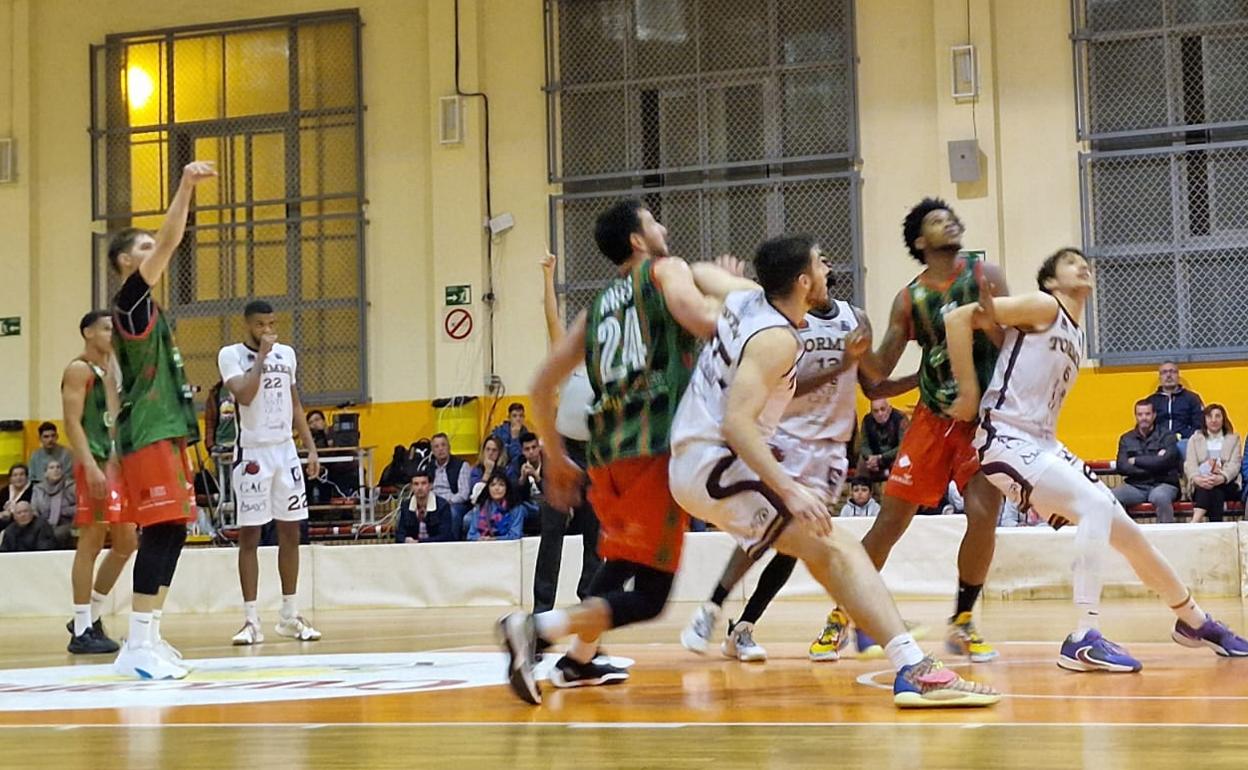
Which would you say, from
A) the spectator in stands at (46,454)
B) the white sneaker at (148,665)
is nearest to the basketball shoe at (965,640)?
the white sneaker at (148,665)

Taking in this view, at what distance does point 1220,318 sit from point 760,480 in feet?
37.9

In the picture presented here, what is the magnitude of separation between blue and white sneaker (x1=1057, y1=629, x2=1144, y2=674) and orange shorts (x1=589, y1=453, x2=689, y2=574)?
1572 mm

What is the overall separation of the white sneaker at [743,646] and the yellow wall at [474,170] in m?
9.17

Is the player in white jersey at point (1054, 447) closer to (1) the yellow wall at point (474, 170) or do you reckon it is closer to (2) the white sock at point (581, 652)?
(2) the white sock at point (581, 652)

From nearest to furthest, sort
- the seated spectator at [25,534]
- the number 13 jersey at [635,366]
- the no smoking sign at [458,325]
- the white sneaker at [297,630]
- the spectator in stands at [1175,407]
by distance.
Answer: the number 13 jersey at [635,366] < the white sneaker at [297,630] < the spectator in stands at [1175,407] < the seated spectator at [25,534] < the no smoking sign at [458,325]

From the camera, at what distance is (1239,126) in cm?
1488

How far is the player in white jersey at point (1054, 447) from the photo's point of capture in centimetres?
570

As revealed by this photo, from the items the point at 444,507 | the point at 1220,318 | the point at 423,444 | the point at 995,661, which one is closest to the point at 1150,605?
the point at 995,661

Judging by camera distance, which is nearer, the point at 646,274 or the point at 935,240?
the point at 646,274

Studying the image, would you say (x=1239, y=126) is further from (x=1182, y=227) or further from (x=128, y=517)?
(x=128, y=517)

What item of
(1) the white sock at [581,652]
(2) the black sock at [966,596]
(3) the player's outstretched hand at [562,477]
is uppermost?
(3) the player's outstretched hand at [562,477]

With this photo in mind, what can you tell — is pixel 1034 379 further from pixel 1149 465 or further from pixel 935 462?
pixel 1149 465

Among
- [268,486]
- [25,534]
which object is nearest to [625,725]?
[268,486]

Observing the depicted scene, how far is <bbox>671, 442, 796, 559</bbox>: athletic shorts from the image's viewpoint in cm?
481
